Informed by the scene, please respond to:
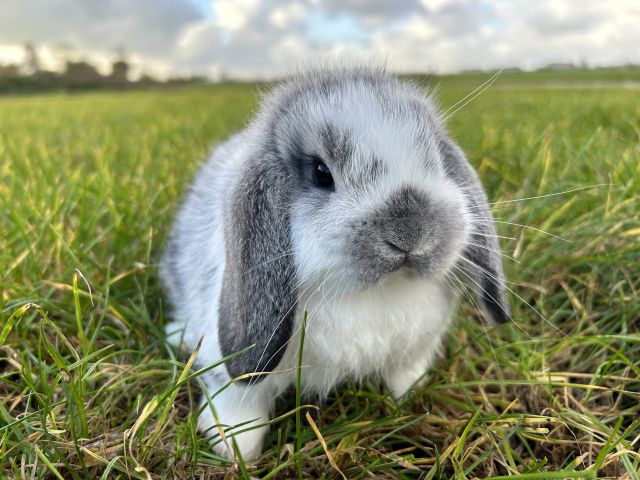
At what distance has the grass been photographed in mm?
1783

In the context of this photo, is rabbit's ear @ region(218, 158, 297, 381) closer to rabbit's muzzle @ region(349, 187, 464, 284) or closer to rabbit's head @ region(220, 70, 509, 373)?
rabbit's head @ region(220, 70, 509, 373)

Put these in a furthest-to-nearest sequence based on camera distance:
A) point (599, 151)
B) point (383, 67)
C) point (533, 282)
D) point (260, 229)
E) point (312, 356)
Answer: point (599, 151), point (533, 282), point (383, 67), point (312, 356), point (260, 229)

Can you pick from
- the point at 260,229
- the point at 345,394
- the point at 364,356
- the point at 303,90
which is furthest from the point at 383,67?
the point at 345,394

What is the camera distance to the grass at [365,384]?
1783 mm

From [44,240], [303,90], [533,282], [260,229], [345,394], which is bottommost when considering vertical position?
[345,394]

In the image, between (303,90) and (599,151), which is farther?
(599,151)

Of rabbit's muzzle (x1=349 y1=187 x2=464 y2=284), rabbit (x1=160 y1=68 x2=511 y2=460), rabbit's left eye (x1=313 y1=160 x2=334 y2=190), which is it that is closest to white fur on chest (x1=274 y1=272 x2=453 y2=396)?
rabbit (x1=160 y1=68 x2=511 y2=460)

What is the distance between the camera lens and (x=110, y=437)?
1.85 m

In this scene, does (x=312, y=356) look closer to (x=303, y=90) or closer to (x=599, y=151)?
(x=303, y=90)

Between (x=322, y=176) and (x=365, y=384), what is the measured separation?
39.2 inches

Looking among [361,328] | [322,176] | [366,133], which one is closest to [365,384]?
[361,328]

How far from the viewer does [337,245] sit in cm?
169

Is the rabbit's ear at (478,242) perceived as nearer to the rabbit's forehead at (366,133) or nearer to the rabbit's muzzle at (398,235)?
the rabbit's forehead at (366,133)

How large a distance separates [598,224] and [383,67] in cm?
155
